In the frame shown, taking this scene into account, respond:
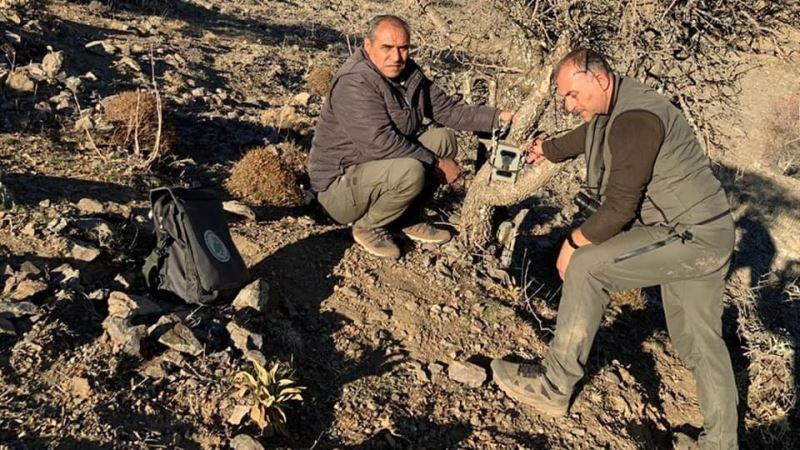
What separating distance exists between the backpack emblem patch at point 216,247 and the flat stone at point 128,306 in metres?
0.50

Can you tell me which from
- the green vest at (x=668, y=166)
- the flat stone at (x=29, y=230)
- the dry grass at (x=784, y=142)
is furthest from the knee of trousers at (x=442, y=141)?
the dry grass at (x=784, y=142)

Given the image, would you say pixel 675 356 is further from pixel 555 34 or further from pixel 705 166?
pixel 555 34

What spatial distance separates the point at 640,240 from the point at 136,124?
16.0 ft

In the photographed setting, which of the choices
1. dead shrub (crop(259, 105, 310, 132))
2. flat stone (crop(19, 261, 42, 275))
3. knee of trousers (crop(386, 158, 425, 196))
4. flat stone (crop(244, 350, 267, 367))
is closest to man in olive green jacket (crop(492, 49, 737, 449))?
knee of trousers (crop(386, 158, 425, 196))

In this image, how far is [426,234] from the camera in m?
6.20

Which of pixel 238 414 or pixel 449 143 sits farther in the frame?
pixel 449 143

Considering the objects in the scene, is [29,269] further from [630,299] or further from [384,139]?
[630,299]

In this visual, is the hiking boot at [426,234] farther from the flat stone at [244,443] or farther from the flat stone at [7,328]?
the flat stone at [7,328]

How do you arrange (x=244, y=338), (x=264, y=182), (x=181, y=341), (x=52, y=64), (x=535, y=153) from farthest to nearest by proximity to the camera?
(x=52, y=64)
(x=264, y=182)
(x=535, y=153)
(x=244, y=338)
(x=181, y=341)

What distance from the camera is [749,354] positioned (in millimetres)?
6340

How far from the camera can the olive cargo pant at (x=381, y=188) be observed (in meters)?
5.54

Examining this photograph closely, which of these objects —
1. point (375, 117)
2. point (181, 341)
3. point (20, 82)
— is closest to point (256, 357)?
point (181, 341)

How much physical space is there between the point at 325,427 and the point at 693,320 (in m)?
2.43

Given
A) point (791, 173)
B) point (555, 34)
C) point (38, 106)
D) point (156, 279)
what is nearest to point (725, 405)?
point (555, 34)
